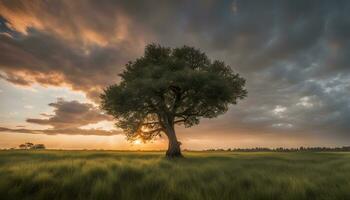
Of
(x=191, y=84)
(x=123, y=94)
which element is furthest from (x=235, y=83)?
(x=123, y=94)

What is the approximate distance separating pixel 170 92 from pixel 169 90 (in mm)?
1007

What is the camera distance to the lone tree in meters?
24.6

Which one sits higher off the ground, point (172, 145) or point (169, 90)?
point (169, 90)

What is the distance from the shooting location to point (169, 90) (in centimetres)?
2959

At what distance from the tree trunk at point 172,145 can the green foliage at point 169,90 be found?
79cm

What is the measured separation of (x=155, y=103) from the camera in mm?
27875

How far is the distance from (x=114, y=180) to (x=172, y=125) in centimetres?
2356

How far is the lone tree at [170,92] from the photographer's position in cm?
2456

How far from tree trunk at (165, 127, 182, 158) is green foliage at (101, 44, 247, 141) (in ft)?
2.60

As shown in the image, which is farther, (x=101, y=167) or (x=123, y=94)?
(x=123, y=94)

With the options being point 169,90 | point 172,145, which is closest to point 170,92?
point 169,90

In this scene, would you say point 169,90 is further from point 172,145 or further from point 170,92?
point 172,145

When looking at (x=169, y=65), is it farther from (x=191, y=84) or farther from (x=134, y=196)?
(x=134, y=196)

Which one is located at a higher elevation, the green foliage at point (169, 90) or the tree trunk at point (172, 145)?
the green foliage at point (169, 90)
